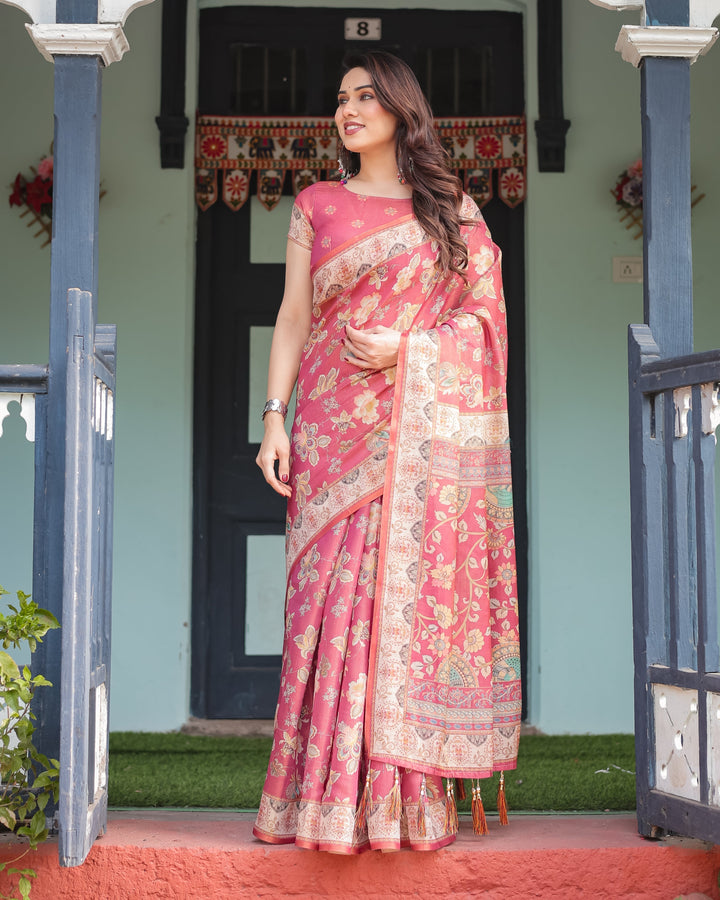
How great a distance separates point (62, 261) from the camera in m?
2.98

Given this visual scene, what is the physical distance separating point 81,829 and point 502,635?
1.13 meters

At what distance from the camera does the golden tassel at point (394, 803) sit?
2.62 m

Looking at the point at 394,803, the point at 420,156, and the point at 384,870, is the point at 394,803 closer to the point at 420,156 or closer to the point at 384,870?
the point at 384,870

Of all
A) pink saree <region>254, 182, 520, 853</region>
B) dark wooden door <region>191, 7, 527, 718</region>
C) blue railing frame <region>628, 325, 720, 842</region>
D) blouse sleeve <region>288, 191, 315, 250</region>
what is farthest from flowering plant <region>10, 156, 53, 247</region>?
blue railing frame <region>628, 325, 720, 842</region>

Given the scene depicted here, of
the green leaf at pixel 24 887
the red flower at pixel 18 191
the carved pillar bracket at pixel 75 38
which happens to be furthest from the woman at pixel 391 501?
the red flower at pixel 18 191

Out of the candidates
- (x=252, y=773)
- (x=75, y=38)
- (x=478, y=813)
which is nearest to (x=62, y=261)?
(x=75, y=38)

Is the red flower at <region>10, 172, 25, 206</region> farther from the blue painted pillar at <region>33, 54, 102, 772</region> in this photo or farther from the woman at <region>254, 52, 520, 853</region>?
the woman at <region>254, 52, 520, 853</region>

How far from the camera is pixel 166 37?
4867 mm

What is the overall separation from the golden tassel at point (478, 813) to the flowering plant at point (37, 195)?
317 cm

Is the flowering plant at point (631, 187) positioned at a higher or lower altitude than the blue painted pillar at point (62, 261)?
higher

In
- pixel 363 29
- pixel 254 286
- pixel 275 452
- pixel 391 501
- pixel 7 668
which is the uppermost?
pixel 363 29

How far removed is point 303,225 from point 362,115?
0.32 metres

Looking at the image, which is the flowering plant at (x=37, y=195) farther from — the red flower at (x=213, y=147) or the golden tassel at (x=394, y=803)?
the golden tassel at (x=394, y=803)

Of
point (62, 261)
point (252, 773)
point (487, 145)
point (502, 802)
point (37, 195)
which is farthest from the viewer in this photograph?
point (487, 145)
